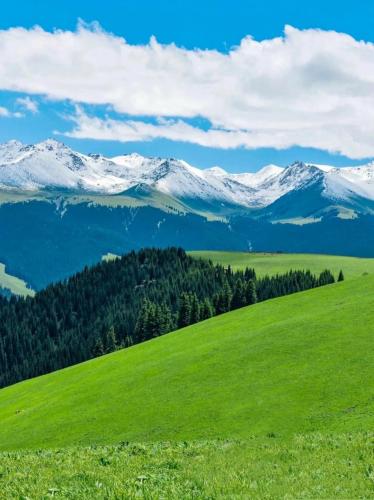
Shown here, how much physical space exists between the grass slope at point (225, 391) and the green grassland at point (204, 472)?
13.9 metres

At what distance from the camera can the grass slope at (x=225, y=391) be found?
4291 centimetres

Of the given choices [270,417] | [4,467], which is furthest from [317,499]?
[270,417]

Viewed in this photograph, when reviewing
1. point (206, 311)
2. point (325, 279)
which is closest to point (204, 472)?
point (206, 311)

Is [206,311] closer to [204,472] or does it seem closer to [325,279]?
[325,279]

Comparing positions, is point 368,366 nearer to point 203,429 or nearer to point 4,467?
point 203,429

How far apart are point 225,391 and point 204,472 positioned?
1274 inches

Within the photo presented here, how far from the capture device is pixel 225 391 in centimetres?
5228

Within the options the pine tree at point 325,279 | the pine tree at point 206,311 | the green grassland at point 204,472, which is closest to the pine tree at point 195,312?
the pine tree at point 206,311

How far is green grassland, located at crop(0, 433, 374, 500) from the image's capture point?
17516 millimetres

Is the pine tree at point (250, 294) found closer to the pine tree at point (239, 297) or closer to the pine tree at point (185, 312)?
the pine tree at point (239, 297)

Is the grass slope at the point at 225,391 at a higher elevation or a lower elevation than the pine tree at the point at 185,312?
lower

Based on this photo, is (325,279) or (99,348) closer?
(99,348)

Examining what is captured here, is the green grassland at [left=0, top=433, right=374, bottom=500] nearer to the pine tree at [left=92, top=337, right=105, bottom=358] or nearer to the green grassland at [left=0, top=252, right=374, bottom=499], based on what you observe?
the green grassland at [left=0, top=252, right=374, bottom=499]

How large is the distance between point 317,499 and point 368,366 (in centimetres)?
3476
